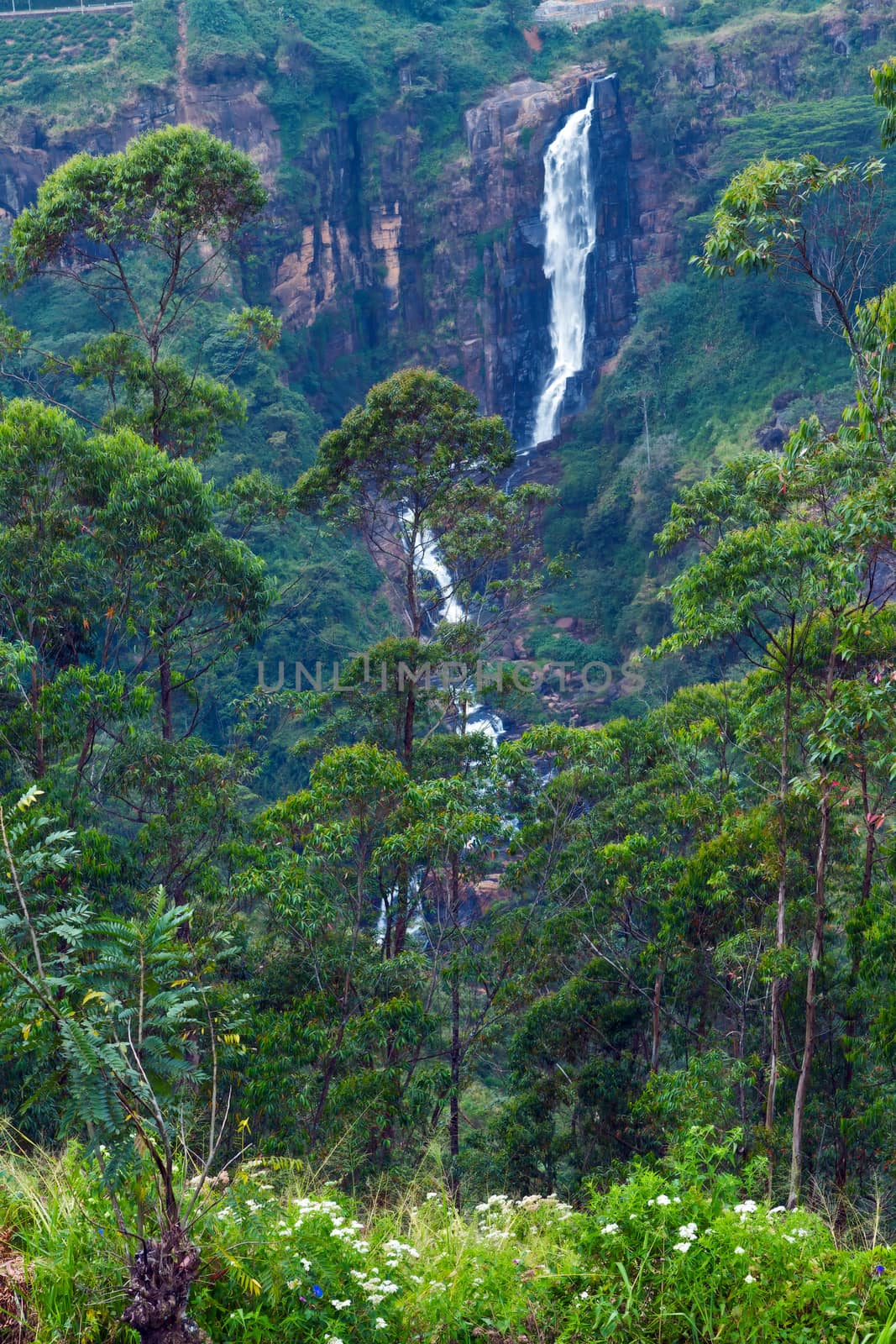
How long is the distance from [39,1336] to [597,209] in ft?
141

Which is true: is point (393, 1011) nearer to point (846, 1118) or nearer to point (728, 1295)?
point (846, 1118)

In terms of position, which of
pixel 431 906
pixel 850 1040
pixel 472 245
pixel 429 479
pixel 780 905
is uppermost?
pixel 472 245

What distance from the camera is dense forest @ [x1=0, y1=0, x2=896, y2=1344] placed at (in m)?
3.47

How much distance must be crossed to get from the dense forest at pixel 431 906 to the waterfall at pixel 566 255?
2830 cm

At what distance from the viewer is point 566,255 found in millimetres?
41875

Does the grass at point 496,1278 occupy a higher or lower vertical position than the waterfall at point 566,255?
lower

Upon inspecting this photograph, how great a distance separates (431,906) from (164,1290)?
836 cm

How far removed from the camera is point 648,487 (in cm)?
3684

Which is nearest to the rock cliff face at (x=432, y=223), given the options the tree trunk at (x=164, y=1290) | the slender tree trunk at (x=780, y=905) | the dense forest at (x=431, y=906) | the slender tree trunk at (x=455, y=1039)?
the dense forest at (x=431, y=906)

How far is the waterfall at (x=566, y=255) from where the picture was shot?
41.6 meters

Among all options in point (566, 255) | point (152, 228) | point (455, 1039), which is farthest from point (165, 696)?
point (566, 255)

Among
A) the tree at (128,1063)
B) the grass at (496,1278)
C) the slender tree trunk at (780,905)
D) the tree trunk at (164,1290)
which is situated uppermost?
the tree at (128,1063)

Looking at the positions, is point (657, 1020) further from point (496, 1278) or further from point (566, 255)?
point (566, 255)

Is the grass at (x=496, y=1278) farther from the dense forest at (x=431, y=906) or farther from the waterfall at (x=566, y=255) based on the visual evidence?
the waterfall at (x=566, y=255)
